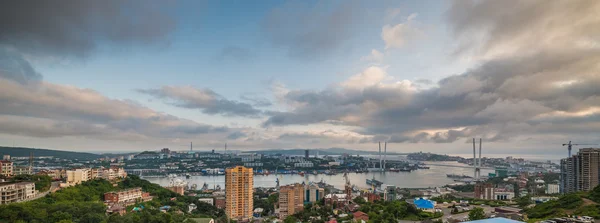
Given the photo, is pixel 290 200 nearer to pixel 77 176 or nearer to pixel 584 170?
pixel 77 176

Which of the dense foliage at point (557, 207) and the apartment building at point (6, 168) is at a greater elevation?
the apartment building at point (6, 168)

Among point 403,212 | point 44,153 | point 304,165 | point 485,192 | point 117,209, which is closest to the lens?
point 117,209

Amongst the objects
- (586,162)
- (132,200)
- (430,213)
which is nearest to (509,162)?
(586,162)

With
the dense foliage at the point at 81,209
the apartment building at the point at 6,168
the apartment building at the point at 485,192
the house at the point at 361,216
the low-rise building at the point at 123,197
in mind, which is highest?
the apartment building at the point at 6,168

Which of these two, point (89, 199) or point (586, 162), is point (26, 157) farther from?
point (586, 162)

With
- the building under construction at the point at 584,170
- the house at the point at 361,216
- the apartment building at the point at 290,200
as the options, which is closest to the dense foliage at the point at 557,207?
the house at the point at 361,216

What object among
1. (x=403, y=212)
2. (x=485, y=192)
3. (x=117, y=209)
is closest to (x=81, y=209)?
(x=117, y=209)

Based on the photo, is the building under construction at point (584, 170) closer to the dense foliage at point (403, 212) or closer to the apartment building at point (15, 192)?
the dense foliage at point (403, 212)

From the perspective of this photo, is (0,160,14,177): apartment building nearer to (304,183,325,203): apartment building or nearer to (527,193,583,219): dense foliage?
(304,183,325,203): apartment building
